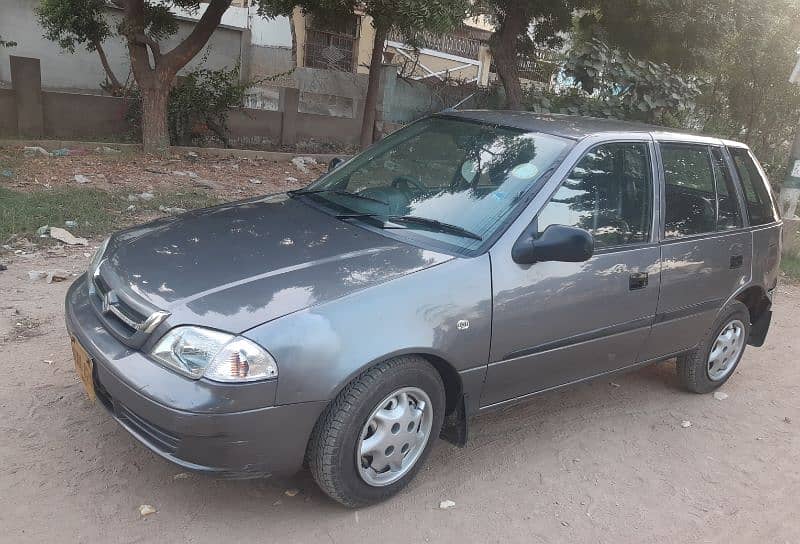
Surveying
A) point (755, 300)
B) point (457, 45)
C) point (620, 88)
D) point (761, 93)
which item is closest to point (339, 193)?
point (755, 300)

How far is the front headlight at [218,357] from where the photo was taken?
2.51 meters

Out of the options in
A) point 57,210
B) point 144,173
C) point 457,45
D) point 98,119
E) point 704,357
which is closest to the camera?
point 704,357

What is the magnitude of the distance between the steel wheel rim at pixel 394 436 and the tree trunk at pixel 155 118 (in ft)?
27.7

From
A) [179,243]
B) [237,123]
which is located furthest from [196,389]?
[237,123]

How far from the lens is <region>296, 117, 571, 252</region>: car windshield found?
11.0 feet

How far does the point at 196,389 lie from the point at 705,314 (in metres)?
3.13

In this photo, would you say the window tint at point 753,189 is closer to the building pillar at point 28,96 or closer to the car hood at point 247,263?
the car hood at point 247,263

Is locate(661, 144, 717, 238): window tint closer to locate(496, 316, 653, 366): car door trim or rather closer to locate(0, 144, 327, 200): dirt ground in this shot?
locate(496, 316, 653, 366): car door trim

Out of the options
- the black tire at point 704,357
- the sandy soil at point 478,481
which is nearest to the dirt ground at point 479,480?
the sandy soil at point 478,481

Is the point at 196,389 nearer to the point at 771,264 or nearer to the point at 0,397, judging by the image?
the point at 0,397

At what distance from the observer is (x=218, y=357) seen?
8.27 ft

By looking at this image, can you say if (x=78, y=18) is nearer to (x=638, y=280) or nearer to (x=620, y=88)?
(x=620, y=88)

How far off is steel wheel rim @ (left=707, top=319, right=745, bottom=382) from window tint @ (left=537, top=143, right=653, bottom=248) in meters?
1.31

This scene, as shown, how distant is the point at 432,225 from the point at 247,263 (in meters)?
0.93
